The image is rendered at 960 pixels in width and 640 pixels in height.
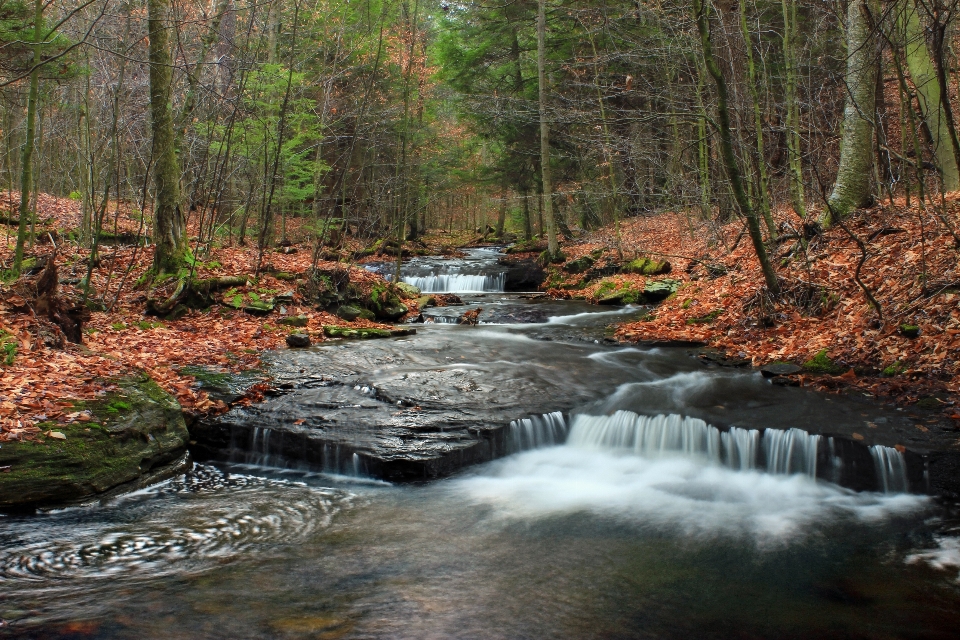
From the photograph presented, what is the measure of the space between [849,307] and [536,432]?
4.85m

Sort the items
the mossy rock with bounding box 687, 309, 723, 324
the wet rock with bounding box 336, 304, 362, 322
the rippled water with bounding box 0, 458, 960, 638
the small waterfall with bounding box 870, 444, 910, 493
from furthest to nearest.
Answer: the wet rock with bounding box 336, 304, 362, 322 → the mossy rock with bounding box 687, 309, 723, 324 → the small waterfall with bounding box 870, 444, 910, 493 → the rippled water with bounding box 0, 458, 960, 638

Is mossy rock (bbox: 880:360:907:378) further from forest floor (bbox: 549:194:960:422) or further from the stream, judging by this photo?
the stream

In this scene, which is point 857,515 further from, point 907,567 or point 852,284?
point 852,284

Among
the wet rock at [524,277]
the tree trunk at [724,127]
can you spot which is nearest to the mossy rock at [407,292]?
the wet rock at [524,277]

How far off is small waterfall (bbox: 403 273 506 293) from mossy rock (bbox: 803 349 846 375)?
12.3m

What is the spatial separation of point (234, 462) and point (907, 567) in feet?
20.2

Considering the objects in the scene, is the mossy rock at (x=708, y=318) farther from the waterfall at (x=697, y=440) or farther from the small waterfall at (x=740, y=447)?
the small waterfall at (x=740, y=447)

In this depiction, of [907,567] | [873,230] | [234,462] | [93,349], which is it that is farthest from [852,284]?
[93,349]

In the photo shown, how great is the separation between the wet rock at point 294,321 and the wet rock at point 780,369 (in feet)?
23.9

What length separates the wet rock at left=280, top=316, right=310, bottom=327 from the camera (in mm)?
10392

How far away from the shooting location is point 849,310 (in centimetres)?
830

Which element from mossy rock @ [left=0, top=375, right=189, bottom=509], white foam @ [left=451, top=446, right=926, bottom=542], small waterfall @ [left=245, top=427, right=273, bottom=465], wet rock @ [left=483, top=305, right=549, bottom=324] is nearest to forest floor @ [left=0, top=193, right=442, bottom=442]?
mossy rock @ [left=0, top=375, right=189, bottom=509]

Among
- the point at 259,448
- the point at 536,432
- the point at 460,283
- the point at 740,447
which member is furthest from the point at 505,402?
the point at 460,283

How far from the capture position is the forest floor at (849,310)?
6895 millimetres
